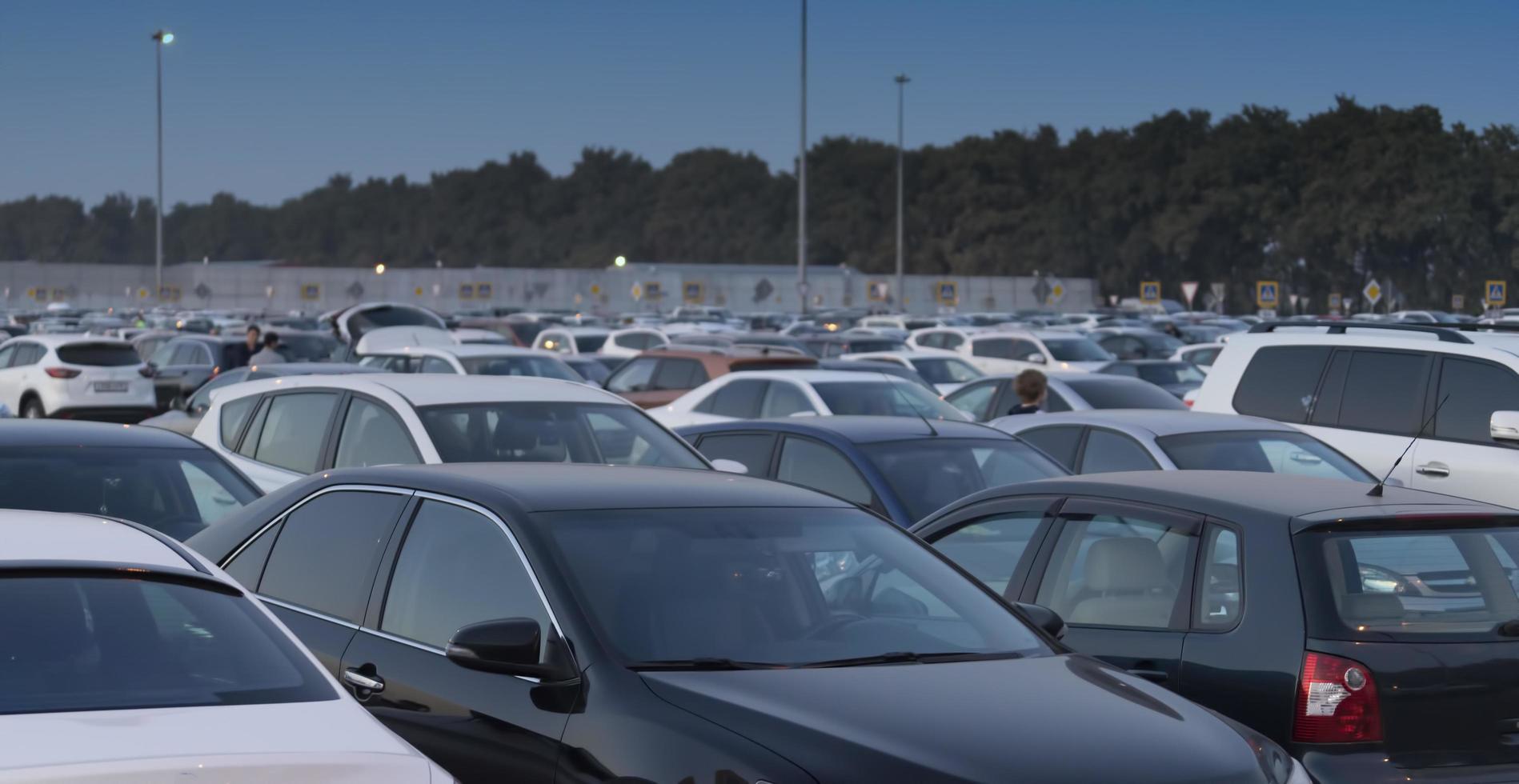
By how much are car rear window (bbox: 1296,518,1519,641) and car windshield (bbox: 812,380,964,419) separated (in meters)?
9.44

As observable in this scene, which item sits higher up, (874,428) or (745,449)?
(874,428)

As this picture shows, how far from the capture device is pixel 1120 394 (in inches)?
679

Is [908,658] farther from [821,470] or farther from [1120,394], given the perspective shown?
[1120,394]

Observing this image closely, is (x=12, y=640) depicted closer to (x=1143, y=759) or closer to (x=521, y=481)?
(x=521, y=481)

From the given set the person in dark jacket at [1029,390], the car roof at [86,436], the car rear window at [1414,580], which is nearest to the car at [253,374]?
the person in dark jacket at [1029,390]

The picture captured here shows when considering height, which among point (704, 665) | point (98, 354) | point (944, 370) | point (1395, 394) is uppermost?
point (1395, 394)

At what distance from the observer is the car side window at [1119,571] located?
19.3 ft

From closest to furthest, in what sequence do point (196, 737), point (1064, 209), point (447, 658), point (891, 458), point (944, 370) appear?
point (196, 737) < point (447, 658) < point (891, 458) < point (944, 370) < point (1064, 209)

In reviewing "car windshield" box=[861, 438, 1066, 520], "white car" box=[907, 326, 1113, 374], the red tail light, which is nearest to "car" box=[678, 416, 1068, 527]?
"car windshield" box=[861, 438, 1066, 520]

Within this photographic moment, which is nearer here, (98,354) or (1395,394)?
(1395,394)

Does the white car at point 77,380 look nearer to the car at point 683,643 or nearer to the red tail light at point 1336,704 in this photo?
the car at point 683,643

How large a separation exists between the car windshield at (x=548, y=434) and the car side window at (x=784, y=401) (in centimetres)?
501

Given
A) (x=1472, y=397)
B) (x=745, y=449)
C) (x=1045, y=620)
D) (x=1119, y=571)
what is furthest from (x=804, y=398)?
(x=1045, y=620)

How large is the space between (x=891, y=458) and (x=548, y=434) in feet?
6.48
